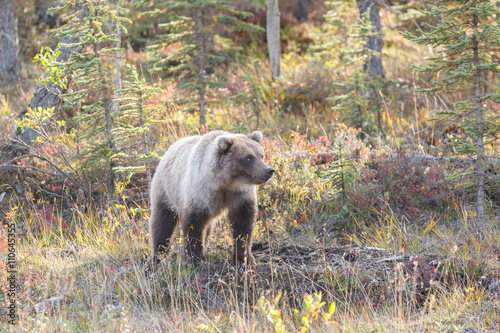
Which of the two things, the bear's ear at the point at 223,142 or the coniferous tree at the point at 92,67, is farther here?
the coniferous tree at the point at 92,67

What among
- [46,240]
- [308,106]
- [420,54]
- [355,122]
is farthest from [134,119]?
[420,54]

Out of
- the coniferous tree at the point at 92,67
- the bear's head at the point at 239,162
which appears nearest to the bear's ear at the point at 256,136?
the bear's head at the point at 239,162

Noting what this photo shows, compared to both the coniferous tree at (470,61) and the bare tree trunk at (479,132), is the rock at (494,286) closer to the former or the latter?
the bare tree trunk at (479,132)

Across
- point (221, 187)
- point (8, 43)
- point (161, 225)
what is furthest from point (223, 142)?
point (8, 43)

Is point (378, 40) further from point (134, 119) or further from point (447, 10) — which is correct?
point (134, 119)

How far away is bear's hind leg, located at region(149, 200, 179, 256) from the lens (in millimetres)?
5707

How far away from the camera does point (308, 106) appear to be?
1130 cm

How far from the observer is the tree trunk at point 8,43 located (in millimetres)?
14867

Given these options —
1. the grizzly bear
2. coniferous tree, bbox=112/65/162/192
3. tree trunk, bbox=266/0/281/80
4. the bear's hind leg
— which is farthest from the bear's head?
tree trunk, bbox=266/0/281/80

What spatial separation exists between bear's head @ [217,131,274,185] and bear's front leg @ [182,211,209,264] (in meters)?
0.52

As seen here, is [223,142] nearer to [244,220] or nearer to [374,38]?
[244,220]

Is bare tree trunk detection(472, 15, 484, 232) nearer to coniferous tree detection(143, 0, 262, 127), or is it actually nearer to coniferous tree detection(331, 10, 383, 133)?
coniferous tree detection(331, 10, 383, 133)

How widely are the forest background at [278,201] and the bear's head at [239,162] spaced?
858mm

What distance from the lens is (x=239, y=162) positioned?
502cm
